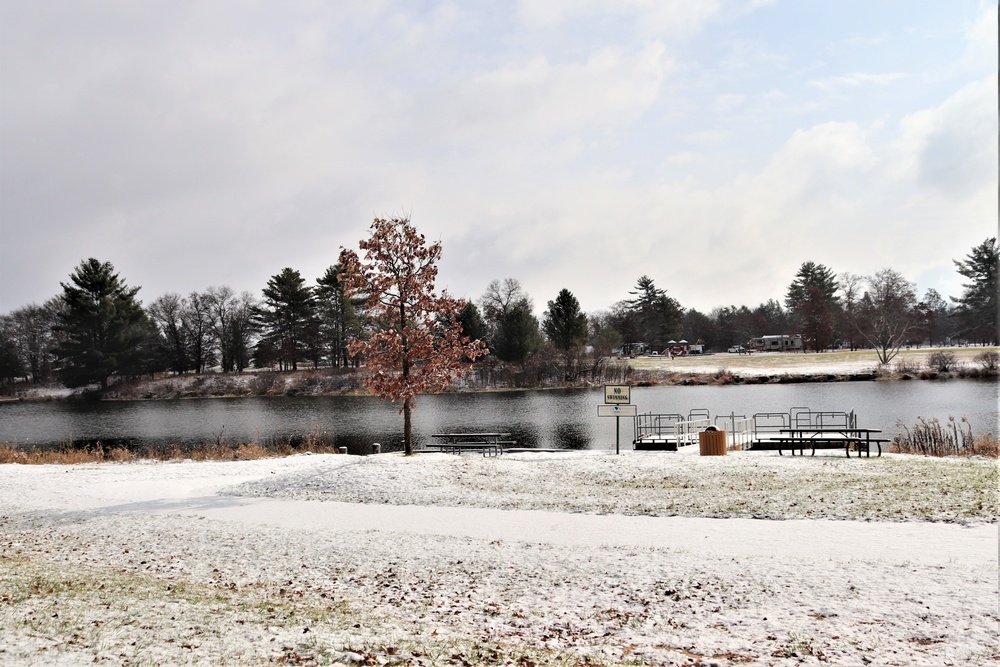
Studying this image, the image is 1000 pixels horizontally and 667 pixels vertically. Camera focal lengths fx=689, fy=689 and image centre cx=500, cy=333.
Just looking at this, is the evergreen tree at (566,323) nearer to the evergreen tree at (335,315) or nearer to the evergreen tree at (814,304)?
the evergreen tree at (335,315)

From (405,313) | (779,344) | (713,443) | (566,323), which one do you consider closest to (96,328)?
(566,323)

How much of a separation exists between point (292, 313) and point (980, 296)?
276 feet

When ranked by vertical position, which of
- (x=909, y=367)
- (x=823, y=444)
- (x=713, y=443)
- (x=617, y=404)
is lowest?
(x=823, y=444)

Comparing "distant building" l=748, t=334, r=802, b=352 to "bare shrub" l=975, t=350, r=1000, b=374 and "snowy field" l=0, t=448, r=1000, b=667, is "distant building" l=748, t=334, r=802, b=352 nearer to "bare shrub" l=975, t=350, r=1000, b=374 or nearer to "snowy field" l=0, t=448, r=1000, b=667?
"bare shrub" l=975, t=350, r=1000, b=374

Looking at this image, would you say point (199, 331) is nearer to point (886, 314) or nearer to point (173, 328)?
point (173, 328)

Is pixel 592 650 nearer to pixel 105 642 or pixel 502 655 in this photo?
pixel 502 655

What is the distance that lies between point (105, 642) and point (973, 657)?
734 cm

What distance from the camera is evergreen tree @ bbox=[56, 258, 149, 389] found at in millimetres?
64062

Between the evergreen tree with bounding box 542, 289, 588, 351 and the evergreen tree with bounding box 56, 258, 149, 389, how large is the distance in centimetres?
4150

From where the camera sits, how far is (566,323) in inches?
2820

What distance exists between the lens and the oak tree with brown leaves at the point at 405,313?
1861cm

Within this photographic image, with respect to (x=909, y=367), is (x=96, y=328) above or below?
above

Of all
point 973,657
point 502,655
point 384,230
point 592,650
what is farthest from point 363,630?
point 384,230

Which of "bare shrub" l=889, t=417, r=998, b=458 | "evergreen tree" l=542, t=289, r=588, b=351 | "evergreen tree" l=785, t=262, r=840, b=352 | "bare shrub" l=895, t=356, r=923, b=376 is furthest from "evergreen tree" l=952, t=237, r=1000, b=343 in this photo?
"bare shrub" l=889, t=417, r=998, b=458
